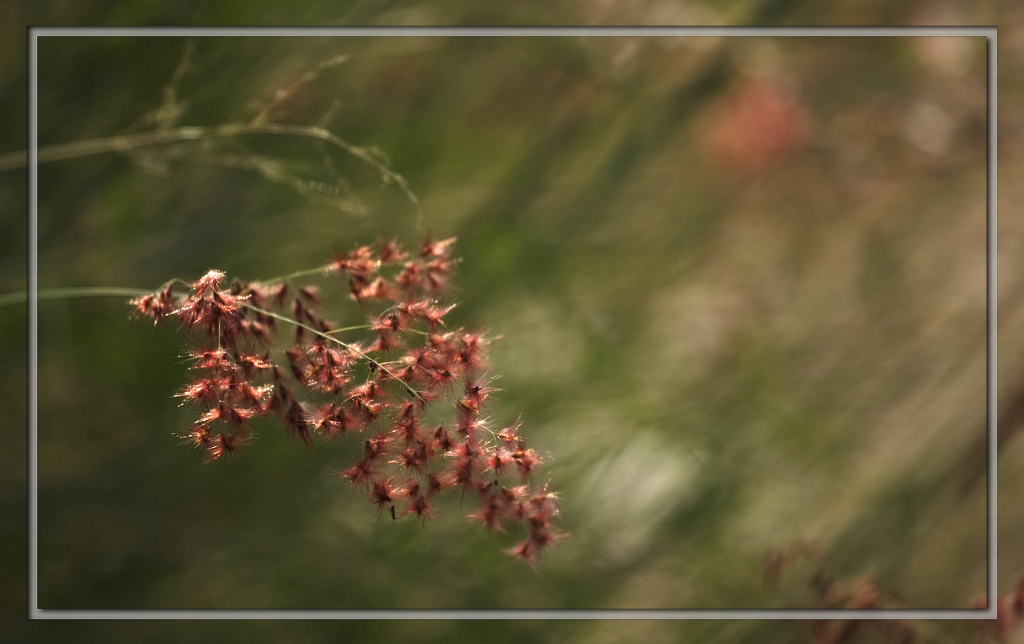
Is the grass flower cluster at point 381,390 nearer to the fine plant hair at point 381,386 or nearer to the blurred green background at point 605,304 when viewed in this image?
the fine plant hair at point 381,386

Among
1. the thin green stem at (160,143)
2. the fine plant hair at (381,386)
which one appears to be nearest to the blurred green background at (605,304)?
the thin green stem at (160,143)

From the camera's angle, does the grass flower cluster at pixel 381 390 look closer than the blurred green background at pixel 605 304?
Yes

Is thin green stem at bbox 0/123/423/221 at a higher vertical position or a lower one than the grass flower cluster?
higher

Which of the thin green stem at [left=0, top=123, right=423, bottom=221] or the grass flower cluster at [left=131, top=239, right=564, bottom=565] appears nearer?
the grass flower cluster at [left=131, top=239, right=564, bottom=565]

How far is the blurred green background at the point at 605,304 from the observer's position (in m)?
1.26

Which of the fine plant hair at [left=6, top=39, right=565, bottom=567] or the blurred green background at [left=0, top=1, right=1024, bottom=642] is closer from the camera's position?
the fine plant hair at [left=6, top=39, right=565, bottom=567]

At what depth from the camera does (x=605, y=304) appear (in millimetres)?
1325

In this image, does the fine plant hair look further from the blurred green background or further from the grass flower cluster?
the blurred green background

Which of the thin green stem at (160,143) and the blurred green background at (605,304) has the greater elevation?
the thin green stem at (160,143)

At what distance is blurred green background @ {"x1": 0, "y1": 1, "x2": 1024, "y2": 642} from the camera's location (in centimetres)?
126

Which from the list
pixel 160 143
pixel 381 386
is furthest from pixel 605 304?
pixel 160 143

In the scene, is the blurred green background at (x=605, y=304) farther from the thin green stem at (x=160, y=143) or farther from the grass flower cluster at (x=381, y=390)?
the grass flower cluster at (x=381, y=390)

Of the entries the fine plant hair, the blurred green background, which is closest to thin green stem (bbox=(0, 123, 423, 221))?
the blurred green background

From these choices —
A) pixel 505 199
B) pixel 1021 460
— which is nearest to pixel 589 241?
pixel 505 199
